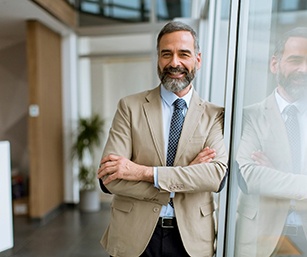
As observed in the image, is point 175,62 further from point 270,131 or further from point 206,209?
point 206,209

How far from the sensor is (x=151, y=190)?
1.25 metres

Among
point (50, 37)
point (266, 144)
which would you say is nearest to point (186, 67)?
point (266, 144)

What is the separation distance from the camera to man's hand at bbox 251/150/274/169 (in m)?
1.17

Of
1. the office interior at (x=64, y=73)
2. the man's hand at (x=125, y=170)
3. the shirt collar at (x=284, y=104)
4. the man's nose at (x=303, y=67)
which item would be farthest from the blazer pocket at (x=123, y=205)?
the office interior at (x=64, y=73)

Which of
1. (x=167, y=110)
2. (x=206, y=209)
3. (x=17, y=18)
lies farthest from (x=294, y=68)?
(x=17, y=18)

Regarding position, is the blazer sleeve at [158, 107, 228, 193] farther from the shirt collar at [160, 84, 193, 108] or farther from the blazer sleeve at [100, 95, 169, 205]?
the shirt collar at [160, 84, 193, 108]

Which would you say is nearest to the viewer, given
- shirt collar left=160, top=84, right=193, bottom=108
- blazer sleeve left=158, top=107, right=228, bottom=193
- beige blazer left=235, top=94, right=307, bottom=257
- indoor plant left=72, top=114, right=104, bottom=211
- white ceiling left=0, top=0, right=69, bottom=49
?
beige blazer left=235, top=94, right=307, bottom=257

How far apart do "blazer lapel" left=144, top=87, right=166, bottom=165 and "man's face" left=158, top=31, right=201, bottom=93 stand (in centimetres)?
11

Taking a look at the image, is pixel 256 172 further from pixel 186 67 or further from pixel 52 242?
pixel 52 242

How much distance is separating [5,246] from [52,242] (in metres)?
0.57

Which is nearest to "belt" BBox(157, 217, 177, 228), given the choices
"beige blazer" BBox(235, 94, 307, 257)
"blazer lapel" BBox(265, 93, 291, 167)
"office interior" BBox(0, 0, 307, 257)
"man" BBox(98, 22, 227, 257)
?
"man" BBox(98, 22, 227, 257)

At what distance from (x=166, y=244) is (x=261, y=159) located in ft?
2.11

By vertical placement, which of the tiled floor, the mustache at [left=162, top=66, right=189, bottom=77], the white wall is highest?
the mustache at [left=162, top=66, right=189, bottom=77]

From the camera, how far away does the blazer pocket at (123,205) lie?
1.33 meters
